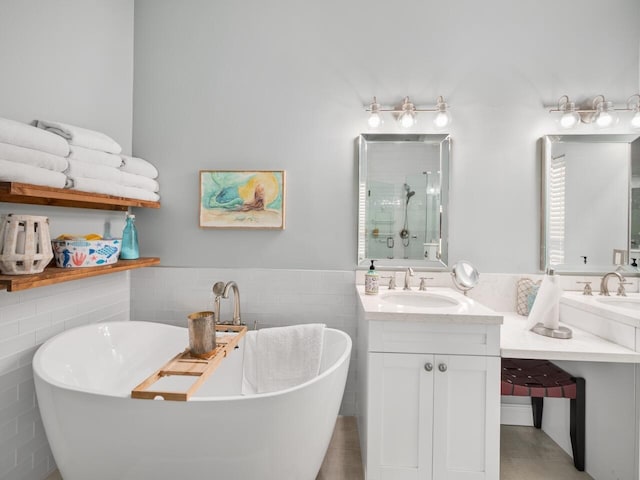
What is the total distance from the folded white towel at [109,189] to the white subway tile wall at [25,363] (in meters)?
0.54

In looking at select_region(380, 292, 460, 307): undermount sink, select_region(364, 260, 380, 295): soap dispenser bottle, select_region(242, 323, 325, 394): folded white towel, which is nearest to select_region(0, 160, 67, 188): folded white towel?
select_region(242, 323, 325, 394): folded white towel

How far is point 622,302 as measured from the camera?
1.92 m

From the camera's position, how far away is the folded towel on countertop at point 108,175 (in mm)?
1518

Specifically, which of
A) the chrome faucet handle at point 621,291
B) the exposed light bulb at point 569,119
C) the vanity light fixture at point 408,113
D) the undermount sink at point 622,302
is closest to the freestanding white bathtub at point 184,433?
the vanity light fixture at point 408,113

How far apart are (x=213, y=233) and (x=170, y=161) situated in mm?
565

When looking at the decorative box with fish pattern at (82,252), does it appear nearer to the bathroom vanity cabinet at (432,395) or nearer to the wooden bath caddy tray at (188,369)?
the wooden bath caddy tray at (188,369)

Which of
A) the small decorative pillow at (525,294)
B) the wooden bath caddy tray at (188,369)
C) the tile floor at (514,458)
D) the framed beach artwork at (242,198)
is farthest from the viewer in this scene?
the framed beach artwork at (242,198)

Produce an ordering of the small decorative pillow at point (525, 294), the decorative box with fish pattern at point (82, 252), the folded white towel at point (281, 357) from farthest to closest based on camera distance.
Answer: the small decorative pillow at point (525, 294) < the folded white towel at point (281, 357) < the decorative box with fish pattern at point (82, 252)

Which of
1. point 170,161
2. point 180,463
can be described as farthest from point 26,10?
point 180,463

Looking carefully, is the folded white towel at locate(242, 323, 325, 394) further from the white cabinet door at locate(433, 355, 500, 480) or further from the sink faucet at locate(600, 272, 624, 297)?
the sink faucet at locate(600, 272, 624, 297)

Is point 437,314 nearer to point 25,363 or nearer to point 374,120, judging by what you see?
point 374,120

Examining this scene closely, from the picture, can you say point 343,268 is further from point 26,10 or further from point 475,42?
point 26,10

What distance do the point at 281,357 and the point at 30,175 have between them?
55.8 inches

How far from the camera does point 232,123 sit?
222 centimetres
